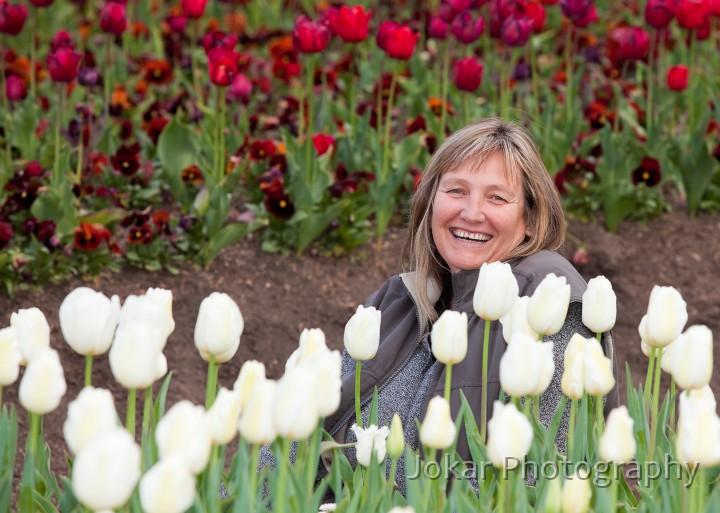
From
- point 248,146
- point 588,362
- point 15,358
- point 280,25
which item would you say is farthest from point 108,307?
point 280,25

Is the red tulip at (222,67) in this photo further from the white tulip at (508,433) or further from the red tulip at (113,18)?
the white tulip at (508,433)

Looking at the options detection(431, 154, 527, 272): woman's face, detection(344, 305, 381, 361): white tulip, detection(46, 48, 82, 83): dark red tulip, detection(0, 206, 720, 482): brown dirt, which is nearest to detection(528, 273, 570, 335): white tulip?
detection(344, 305, 381, 361): white tulip

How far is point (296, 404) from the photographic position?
173cm

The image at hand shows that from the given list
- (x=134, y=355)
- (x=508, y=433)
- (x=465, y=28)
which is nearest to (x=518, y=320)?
(x=508, y=433)

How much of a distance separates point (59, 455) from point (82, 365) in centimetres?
41

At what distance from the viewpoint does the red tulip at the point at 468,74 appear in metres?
4.92

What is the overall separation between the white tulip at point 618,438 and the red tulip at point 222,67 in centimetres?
303

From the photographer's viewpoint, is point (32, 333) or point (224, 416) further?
point (32, 333)

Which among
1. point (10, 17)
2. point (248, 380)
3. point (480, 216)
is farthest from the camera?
point (10, 17)

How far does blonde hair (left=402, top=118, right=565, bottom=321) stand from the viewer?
10.0 ft

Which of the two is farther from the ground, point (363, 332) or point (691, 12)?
point (691, 12)

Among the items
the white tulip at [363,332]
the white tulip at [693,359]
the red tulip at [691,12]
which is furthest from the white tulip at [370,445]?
the red tulip at [691,12]

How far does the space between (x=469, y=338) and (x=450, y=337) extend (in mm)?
797

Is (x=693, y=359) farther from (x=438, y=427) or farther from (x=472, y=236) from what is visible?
(x=472, y=236)
